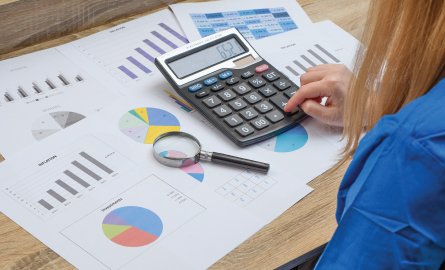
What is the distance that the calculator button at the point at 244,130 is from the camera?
105 centimetres

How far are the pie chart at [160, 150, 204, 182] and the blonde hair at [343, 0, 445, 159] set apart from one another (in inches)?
8.7

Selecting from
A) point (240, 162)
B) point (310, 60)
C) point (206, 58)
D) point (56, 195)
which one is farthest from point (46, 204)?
point (310, 60)

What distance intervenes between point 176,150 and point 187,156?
0.02 meters

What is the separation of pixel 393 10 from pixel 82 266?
0.46m

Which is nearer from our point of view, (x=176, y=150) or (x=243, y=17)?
(x=176, y=150)

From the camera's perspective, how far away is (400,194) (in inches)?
27.0

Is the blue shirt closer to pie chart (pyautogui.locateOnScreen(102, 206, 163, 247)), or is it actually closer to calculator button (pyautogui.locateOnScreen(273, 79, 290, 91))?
pie chart (pyautogui.locateOnScreen(102, 206, 163, 247))

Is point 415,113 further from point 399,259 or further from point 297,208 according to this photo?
point 297,208

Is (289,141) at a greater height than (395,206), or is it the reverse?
(395,206)

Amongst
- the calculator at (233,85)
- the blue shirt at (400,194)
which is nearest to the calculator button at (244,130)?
the calculator at (233,85)

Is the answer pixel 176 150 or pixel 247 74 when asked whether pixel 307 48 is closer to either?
pixel 247 74

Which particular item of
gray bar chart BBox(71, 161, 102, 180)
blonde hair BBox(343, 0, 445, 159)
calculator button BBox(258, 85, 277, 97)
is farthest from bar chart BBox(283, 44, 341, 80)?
gray bar chart BBox(71, 161, 102, 180)

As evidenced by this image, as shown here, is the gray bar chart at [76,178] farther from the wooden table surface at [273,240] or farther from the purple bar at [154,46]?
the purple bar at [154,46]

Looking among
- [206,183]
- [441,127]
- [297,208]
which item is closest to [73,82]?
[206,183]
